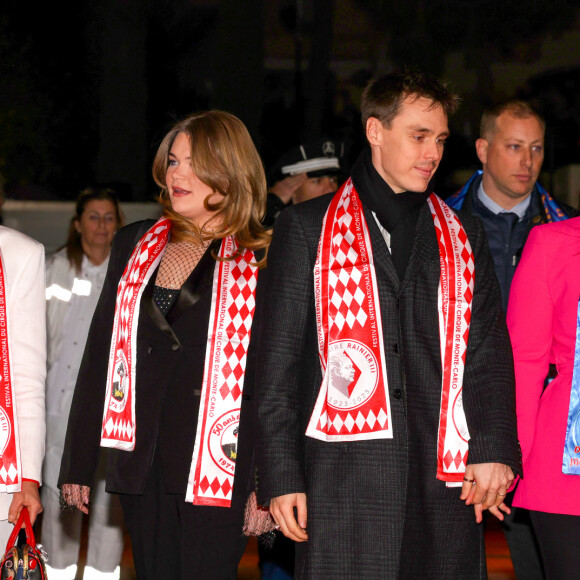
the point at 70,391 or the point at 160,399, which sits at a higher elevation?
the point at 70,391

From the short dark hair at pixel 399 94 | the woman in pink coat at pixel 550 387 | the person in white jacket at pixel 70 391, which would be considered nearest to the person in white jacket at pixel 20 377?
the short dark hair at pixel 399 94

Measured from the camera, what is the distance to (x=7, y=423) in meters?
2.70

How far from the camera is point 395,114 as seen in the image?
281 cm

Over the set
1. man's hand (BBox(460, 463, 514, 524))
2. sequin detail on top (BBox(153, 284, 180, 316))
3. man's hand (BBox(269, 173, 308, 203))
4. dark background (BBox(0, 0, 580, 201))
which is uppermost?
dark background (BBox(0, 0, 580, 201))

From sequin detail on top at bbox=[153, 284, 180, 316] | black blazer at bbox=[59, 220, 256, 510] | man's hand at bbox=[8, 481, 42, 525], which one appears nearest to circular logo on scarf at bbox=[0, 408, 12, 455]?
man's hand at bbox=[8, 481, 42, 525]

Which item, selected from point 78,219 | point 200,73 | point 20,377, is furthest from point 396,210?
point 200,73

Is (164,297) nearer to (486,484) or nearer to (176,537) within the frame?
(176,537)

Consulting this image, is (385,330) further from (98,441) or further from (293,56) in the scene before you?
(293,56)

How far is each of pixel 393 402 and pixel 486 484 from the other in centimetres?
30

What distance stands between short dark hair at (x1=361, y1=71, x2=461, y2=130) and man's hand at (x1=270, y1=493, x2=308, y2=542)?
100cm

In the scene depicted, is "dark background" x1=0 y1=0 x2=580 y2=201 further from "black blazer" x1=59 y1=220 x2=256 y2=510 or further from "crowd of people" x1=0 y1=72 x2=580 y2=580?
"black blazer" x1=59 y1=220 x2=256 y2=510

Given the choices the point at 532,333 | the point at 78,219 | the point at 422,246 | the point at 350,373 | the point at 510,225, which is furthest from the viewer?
the point at 78,219

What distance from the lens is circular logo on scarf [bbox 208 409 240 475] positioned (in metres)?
2.99

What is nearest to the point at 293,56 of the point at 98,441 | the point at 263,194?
the point at 263,194
